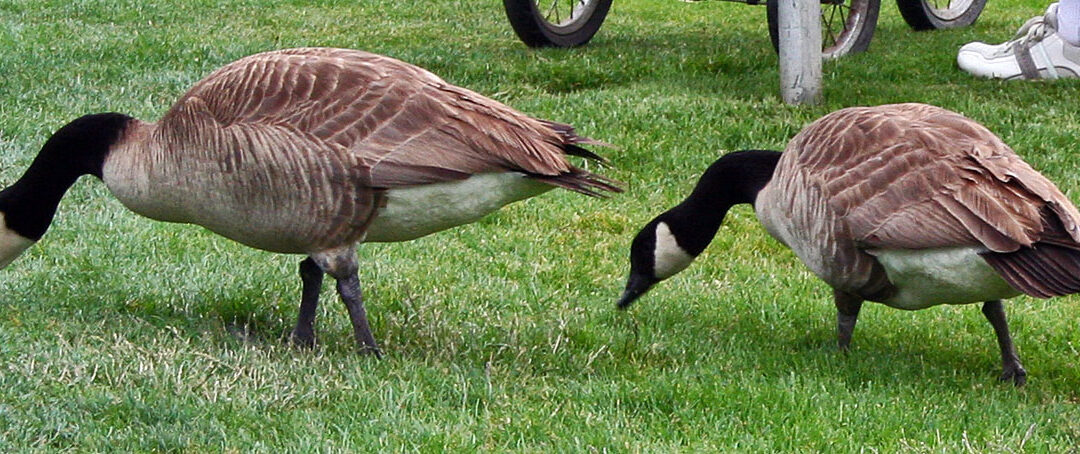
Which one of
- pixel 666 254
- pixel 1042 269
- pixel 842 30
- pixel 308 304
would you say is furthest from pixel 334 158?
pixel 842 30

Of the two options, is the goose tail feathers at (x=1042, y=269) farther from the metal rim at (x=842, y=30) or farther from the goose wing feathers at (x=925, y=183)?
the metal rim at (x=842, y=30)

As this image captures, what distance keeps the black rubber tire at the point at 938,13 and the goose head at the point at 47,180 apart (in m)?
7.99

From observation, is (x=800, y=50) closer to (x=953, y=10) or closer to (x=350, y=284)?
(x=953, y=10)

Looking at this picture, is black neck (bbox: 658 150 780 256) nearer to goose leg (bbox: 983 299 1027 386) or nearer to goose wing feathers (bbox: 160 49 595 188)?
goose wing feathers (bbox: 160 49 595 188)

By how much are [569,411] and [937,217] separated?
4.20ft

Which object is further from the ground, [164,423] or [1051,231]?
[1051,231]

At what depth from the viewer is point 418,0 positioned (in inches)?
512

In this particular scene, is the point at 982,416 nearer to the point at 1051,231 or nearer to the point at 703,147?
the point at 1051,231

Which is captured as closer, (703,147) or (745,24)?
(703,147)

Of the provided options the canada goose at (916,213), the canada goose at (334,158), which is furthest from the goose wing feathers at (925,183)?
the canada goose at (334,158)

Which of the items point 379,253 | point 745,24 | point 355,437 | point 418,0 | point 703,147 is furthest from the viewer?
point 418,0

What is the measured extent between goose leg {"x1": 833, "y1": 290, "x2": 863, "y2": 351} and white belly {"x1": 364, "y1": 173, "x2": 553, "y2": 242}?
115 cm

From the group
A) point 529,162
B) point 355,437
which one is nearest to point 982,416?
point 529,162

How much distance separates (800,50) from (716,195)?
9.97 feet
